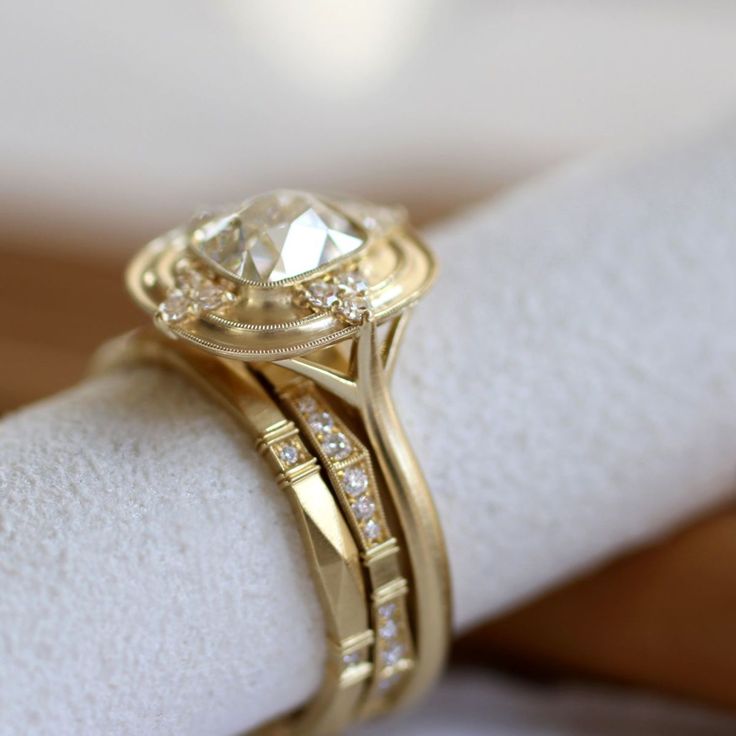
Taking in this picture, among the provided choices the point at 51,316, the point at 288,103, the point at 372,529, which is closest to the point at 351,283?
the point at 372,529

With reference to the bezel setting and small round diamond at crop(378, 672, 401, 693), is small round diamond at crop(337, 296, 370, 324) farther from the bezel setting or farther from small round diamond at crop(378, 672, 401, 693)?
small round diamond at crop(378, 672, 401, 693)

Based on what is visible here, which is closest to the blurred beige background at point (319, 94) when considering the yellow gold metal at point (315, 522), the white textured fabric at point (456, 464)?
the white textured fabric at point (456, 464)

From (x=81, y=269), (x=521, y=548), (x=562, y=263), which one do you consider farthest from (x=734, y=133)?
(x=81, y=269)

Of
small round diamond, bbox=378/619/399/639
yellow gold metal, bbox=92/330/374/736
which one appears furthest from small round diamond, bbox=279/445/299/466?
small round diamond, bbox=378/619/399/639

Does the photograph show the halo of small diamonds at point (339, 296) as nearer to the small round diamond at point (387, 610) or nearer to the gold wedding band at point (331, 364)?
the gold wedding band at point (331, 364)

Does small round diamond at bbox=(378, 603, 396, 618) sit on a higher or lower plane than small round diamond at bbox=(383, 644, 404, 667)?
higher

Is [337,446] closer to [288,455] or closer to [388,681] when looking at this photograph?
[288,455]
